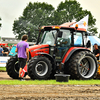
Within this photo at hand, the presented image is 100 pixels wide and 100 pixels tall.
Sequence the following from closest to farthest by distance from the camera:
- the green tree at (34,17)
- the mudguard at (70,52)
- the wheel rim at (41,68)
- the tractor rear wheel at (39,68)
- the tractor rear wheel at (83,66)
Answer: the tractor rear wheel at (39,68) → the wheel rim at (41,68) → the tractor rear wheel at (83,66) → the mudguard at (70,52) → the green tree at (34,17)

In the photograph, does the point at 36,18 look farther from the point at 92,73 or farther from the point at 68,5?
the point at 92,73

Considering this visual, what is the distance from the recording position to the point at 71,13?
209 ft

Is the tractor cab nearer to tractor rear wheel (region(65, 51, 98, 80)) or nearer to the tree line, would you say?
tractor rear wheel (region(65, 51, 98, 80))

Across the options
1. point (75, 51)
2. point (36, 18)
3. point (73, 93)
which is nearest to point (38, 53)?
point (75, 51)

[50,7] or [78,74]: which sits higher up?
[50,7]

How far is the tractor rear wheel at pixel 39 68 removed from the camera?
1042 cm

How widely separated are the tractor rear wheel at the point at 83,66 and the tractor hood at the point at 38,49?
117cm

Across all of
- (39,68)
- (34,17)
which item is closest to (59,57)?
(39,68)

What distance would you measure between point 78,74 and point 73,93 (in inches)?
156

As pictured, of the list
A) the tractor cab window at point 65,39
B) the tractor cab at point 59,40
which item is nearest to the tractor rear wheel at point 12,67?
the tractor cab at point 59,40

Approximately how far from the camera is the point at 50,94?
6.95 m

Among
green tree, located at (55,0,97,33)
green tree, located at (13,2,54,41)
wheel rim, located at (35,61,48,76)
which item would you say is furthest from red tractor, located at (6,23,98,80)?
green tree, located at (55,0,97,33)

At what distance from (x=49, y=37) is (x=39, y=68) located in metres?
1.70

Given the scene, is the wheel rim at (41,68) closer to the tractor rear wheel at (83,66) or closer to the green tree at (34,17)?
the tractor rear wheel at (83,66)
